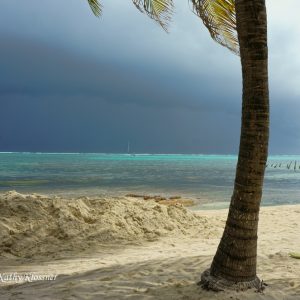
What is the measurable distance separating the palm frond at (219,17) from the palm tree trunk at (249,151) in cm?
257

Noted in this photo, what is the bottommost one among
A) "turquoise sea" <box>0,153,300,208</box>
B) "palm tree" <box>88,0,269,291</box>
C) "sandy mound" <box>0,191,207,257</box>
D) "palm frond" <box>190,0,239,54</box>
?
"turquoise sea" <box>0,153,300,208</box>

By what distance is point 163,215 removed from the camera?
10867mm

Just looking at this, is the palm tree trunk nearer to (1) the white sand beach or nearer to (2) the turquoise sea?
(1) the white sand beach

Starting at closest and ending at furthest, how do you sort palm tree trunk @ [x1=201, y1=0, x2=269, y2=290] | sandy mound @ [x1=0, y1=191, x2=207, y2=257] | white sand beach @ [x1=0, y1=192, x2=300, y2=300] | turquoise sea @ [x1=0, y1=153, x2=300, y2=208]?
palm tree trunk @ [x1=201, y1=0, x2=269, y2=290] → white sand beach @ [x1=0, y1=192, x2=300, y2=300] → sandy mound @ [x1=0, y1=191, x2=207, y2=257] → turquoise sea @ [x1=0, y1=153, x2=300, y2=208]

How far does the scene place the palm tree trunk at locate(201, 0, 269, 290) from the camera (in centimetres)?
455

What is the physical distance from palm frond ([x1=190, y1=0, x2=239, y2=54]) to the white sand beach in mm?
4209

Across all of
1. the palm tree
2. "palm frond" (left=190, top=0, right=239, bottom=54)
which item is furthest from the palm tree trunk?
"palm frond" (left=190, top=0, right=239, bottom=54)

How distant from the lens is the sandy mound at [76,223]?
27.6 feet

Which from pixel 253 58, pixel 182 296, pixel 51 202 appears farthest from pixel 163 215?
pixel 253 58

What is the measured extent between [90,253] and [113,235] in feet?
3.80

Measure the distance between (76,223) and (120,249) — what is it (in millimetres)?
1567

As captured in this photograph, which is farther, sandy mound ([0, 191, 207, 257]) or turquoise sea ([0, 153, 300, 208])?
turquoise sea ([0, 153, 300, 208])

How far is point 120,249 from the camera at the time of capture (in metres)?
8.34

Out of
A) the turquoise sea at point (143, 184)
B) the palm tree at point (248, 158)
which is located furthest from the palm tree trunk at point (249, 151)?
the turquoise sea at point (143, 184)
